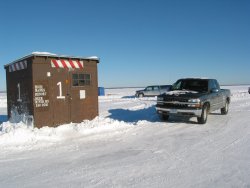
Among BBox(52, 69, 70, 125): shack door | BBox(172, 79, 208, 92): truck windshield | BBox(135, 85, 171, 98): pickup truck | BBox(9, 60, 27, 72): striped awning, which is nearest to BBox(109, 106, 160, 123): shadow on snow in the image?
BBox(172, 79, 208, 92): truck windshield

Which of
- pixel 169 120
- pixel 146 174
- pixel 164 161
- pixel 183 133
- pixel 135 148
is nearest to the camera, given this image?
pixel 146 174

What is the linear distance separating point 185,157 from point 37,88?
577 cm

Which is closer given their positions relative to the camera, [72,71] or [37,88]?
[37,88]

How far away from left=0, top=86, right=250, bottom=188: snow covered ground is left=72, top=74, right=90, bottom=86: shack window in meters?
1.57

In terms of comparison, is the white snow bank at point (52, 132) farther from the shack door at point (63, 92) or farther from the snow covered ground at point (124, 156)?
the shack door at point (63, 92)

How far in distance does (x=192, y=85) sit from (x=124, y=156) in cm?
708

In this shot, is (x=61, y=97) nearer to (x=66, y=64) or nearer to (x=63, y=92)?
(x=63, y=92)

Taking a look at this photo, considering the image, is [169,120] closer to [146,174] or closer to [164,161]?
[164,161]

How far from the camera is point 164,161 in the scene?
6090mm

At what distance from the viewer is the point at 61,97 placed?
407 inches

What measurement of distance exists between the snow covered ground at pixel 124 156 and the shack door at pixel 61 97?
1.59 ft

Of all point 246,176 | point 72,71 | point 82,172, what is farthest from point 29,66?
point 246,176

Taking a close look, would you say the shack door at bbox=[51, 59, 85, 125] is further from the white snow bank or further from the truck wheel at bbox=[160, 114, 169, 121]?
the truck wheel at bbox=[160, 114, 169, 121]

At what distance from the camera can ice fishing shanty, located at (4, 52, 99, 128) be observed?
9.73 m
